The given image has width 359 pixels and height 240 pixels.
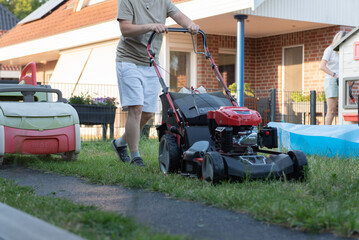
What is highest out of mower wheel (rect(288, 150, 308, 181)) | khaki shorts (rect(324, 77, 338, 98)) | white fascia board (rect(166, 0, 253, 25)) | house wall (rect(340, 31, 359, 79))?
white fascia board (rect(166, 0, 253, 25))

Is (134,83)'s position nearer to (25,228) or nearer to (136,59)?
(136,59)

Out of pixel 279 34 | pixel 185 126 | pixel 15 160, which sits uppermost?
pixel 279 34

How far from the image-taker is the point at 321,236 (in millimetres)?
3098

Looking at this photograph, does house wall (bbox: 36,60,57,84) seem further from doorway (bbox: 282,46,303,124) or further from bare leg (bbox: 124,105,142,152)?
bare leg (bbox: 124,105,142,152)

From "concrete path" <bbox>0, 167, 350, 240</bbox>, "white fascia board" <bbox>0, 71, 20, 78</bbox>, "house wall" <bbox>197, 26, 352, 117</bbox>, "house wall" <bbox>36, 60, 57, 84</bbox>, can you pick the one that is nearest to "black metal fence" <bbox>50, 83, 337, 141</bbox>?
"house wall" <bbox>197, 26, 352, 117</bbox>

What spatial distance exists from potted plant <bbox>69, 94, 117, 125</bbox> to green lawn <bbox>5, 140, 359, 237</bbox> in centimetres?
521

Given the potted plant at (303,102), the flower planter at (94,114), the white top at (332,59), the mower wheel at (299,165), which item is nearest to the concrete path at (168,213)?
the mower wheel at (299,165)

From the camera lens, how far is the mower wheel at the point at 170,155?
532 cm

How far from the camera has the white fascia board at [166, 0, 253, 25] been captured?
12.3 meters

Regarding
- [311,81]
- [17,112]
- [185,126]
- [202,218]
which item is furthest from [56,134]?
[311,81]

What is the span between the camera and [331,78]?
Answer: 9961 mm

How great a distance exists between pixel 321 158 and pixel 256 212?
3.19 metres

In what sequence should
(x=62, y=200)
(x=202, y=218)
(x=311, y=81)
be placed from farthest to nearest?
(x=311, y=81) < (x=62, y=200) < (x=202, y=218)

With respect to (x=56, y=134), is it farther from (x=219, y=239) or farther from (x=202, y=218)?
(x=219, y=239)
